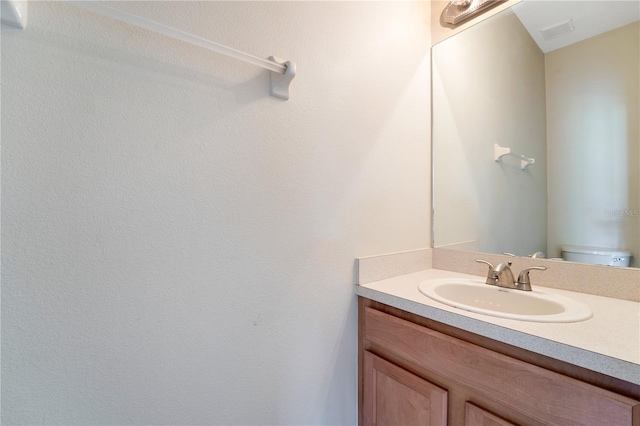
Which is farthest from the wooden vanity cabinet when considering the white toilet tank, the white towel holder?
the white towel holder

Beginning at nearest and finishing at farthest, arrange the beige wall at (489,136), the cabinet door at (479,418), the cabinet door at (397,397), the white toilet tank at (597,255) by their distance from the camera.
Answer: the cabinet door at (479,418) → the cabinet door at (397,397) → the white toilet tank at (597,255) → the beige wall at (489,136)

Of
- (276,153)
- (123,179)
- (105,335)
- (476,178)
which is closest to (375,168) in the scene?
(276,153)

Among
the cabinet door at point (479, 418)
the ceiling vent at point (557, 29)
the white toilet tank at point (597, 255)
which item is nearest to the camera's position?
the cabinet door at point (479, 418)

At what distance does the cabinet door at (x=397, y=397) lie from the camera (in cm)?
84

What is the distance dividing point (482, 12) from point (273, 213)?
4.60 feet

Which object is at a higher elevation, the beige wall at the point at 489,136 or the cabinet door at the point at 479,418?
the beige wall at the point at 489,136

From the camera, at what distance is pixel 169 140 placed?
0.70 metres

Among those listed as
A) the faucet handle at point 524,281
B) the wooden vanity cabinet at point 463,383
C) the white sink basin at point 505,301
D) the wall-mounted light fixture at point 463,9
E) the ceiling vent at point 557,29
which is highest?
the wall-mounted light fixture at point 463,9

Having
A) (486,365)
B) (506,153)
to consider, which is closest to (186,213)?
(486,365)

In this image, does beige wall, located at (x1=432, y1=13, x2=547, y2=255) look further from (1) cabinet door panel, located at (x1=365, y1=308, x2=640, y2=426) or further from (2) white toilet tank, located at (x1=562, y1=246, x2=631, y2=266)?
(1) cabinet door panel, located at (x1=365, y1=308, x2=640, y2=426)

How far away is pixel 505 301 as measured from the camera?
1044 mm

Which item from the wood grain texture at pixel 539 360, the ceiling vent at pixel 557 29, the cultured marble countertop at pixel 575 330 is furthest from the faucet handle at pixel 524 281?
the ceiling vent at pixel 557 29

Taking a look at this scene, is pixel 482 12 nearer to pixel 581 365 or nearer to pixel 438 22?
pixel 438 22

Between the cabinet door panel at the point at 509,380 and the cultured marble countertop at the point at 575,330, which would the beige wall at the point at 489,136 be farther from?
the cabinet door panel at the point at 509,380
